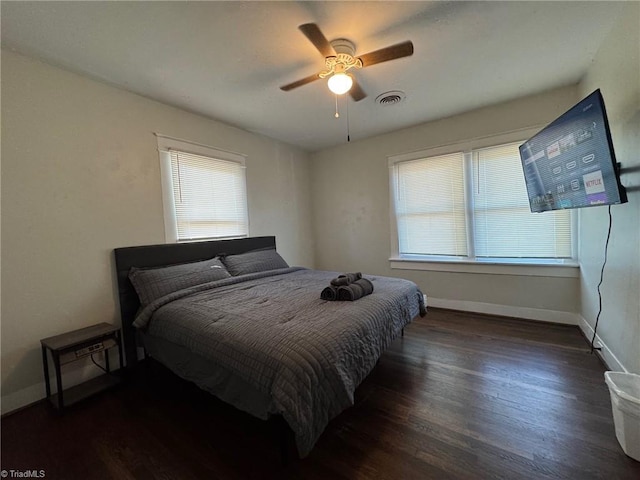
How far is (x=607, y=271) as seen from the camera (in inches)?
86.4

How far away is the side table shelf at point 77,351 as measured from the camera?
1864 mm

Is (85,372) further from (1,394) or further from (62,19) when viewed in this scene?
(62,19)

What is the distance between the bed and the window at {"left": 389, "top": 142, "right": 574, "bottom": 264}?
1.47 m

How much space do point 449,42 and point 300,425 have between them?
274 cm

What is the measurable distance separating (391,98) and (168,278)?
9.57 feet

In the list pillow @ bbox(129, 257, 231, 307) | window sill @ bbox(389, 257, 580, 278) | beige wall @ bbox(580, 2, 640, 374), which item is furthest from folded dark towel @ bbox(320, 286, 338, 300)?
window sill @ bbox(389, 257, 580, 278)

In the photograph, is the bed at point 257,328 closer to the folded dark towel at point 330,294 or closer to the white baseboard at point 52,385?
the folded dark towel at point 330,294

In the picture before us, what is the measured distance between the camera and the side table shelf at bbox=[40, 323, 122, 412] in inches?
73.4

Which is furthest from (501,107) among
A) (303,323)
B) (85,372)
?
(85,372)

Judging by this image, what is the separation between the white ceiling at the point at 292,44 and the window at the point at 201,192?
54 centimetres

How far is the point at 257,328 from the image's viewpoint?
5.24 feet

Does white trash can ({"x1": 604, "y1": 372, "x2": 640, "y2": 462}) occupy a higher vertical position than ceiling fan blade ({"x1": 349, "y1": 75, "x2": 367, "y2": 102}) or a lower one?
lower

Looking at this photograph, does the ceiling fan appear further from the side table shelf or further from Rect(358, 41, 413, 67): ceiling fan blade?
the side table shelf

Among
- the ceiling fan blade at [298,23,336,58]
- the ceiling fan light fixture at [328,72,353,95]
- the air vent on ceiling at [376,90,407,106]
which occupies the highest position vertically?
the air vent on ceiling at [376,90,407,106]
